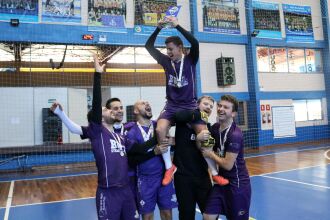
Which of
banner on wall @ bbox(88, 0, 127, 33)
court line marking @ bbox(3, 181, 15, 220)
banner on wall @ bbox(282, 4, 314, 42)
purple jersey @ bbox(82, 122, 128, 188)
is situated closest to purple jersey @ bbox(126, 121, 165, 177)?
purple jersey @ bbox(82, 122, 128, 188)

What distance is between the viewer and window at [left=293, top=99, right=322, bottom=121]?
575 inches

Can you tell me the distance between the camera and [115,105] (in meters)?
3.02

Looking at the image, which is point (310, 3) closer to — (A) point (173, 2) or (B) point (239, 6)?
(B) point (239, 6)

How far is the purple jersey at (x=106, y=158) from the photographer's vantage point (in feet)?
9.23

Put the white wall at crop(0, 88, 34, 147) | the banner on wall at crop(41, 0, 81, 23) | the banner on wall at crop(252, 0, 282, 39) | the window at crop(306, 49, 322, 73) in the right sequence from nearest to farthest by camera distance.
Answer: the banner on wall at crop(41, 0, 81, 23), the white wall at crop(0, 88, 34, 147), the banner on wall at crop(252, 0, 282, 39), the window at crop(306, 49, 322, 73)

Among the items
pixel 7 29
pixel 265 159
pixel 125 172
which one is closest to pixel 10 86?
pixel 7 29

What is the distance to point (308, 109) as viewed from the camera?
14930 millimetres

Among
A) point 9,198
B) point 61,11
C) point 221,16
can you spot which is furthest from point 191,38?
point 221,16

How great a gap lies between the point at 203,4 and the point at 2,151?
345 inches

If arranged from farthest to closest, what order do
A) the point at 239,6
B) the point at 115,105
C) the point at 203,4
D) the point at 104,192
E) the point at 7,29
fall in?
the point at 239,6 < the point at 203,4 < the point at 7,29 < the point at 115,105 < the point at 104,192

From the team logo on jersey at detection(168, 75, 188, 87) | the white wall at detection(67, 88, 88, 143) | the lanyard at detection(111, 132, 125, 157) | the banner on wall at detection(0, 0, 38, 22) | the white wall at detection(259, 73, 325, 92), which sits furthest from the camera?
the white wall at detection(259, 73, 325, 92)

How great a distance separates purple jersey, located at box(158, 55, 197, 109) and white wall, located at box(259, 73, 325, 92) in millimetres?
11048

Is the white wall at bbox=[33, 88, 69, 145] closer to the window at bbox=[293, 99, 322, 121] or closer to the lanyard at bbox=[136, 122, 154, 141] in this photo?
the lanyard at bbox=[136, 122, 154, 141]

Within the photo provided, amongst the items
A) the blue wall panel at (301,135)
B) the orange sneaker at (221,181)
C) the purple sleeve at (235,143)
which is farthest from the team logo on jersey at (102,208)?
the blue wall panel at (301,135)
